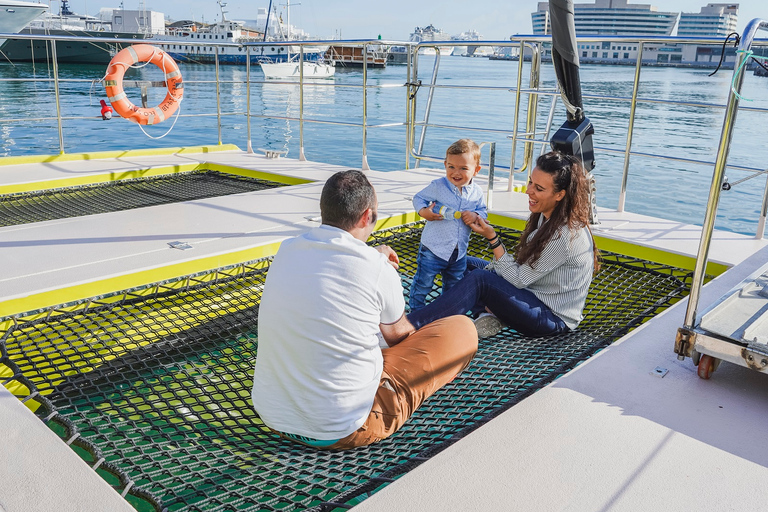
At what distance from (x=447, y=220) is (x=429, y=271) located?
0.24 meters

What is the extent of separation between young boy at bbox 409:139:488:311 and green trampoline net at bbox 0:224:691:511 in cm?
40

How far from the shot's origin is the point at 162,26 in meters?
47.5

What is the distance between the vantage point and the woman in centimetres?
228

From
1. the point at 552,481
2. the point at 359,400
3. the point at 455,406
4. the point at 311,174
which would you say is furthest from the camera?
the point at 311,174

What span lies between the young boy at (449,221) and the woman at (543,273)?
327mm

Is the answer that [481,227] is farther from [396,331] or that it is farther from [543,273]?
[396,331]

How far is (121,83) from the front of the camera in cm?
538

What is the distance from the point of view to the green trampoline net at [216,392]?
4.98 ft

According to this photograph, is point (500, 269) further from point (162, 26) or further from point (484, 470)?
point (162, 26)

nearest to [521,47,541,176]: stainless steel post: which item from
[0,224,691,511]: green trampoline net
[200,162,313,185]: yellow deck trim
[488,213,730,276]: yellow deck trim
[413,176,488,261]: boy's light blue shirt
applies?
[488,213,730,276]: yellow deck trim

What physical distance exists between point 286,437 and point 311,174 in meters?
3.54

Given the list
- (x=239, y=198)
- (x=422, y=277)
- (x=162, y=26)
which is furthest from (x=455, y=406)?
(x=162, y=26)

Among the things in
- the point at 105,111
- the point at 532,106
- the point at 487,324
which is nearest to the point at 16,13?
the point at 105,111

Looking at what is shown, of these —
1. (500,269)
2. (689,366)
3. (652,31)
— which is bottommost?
(689,366)
